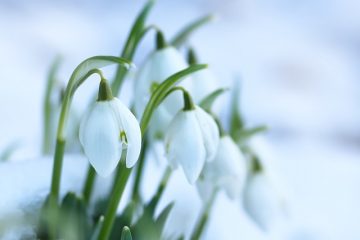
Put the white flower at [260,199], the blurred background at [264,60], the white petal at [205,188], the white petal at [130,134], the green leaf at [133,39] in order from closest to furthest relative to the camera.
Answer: the white petal at [130,134]
the green leaf at [133,39]
the white petal at [205,188]
the white flower at [260,199]
the blurred background at [264,60]

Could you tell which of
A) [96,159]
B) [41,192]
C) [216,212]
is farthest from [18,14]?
[96,159]

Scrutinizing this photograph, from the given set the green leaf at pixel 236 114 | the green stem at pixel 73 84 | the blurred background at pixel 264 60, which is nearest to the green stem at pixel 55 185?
the green stem at pixel 73 84

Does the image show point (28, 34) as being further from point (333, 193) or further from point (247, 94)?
point (333, 193)

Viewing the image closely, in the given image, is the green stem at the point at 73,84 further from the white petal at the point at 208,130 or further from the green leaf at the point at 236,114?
the green leaf at the point at 236,114

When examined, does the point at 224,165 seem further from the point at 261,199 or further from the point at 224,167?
the point at 261,199

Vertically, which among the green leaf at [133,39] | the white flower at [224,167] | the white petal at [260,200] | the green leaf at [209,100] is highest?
the green leaf at [133,39]

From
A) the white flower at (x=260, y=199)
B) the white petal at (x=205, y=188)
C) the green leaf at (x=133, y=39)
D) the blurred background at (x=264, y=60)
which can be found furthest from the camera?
the blurred background at (x=264, y=60)

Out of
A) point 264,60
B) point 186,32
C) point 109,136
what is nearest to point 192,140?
point 109,136
